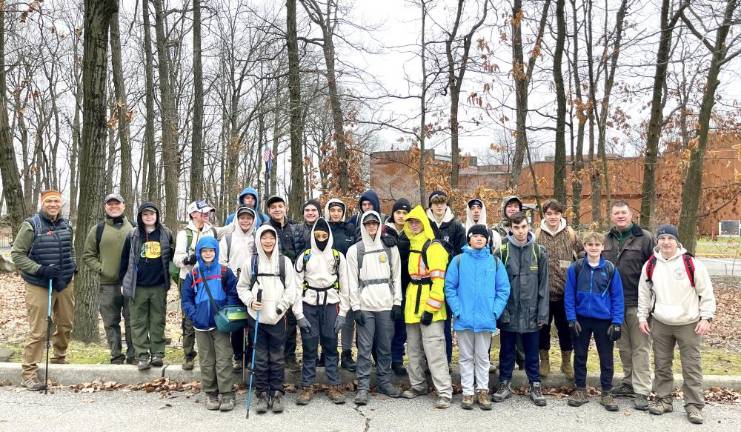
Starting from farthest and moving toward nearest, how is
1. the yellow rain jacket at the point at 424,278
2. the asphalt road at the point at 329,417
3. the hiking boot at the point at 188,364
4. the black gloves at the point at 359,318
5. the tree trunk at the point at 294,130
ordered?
the tree trunk at the point at 294,130 → the hiking boot at the point at 188,364 → the black gloves at the point at 359,318 → the yellow rain jacket at the point at 424,278 → the asphalt road at the point at 329,417

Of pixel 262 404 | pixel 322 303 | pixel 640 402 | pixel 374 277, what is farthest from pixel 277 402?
pixel 640 402

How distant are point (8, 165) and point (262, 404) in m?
10.9

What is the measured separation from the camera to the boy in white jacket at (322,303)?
589 cm

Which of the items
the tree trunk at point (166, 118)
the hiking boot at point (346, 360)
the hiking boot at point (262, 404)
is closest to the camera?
the hiking boot at point (262, 404)

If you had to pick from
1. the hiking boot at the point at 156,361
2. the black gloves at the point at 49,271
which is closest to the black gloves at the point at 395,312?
the hiking boot at the point at 156,361

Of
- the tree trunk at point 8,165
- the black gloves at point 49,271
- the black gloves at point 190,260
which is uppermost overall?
the tree trunk at point 8,165

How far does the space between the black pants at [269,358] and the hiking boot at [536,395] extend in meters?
2.62

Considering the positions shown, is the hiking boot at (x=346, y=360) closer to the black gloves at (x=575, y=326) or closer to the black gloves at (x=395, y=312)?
the black gloves at (x=395, y=312)

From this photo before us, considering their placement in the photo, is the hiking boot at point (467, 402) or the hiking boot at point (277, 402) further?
the hiking boot at point (467, 402)

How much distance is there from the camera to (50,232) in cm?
643

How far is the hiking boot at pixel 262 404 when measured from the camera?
216 inches

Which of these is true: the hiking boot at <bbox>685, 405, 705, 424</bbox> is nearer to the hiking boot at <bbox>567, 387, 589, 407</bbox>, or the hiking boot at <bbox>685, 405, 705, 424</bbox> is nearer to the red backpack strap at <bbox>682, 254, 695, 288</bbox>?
the hiking boot at <bbox>567, 387, 589, 407</bbox>

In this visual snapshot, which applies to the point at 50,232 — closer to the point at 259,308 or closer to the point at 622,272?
the point at 259,308

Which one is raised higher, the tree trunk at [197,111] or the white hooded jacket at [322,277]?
the tree trunk at [197,111]
